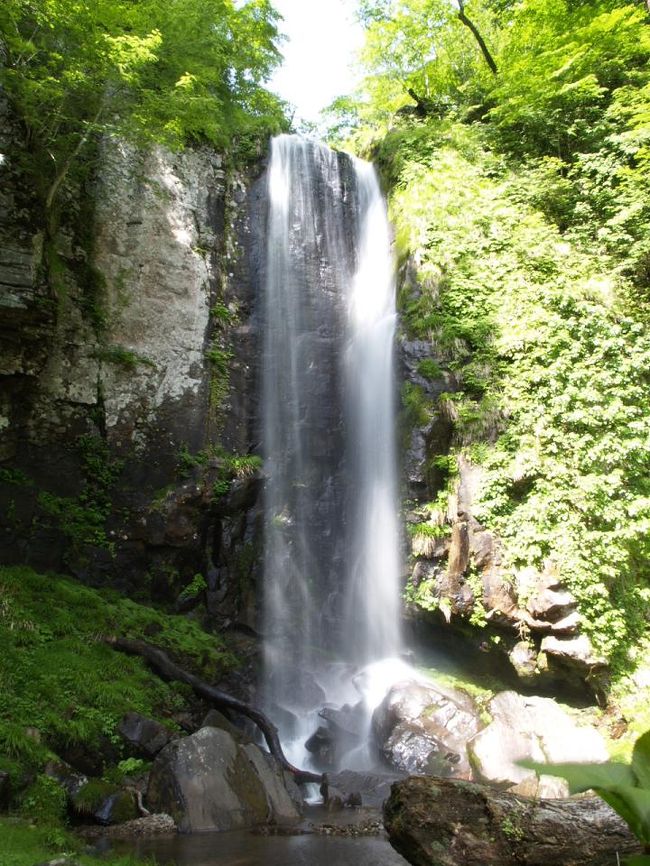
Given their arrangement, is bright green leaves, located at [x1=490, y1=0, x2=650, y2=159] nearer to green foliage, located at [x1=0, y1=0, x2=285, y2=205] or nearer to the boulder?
green foliage, located at [x1=0, y1=0, x2=285, y2=205]

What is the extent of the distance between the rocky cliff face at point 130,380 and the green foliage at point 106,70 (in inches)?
32.2

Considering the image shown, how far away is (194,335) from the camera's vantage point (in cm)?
1262

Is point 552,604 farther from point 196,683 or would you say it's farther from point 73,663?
point 73,663

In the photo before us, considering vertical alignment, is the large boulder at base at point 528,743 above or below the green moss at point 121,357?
below

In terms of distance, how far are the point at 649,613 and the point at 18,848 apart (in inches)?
333

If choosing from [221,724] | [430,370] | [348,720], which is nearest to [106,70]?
[430,370]

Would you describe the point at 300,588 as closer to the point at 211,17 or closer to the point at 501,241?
the point at 501,241

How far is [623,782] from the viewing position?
3.83 feet

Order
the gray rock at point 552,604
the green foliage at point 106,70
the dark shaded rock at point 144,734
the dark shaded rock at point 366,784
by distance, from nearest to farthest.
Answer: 1. the dark shaded rock at point 144,734
2. the dark shaded rock at point 366,784
3. the gray rock at point 552,604
4. the green foliage at point 106,70

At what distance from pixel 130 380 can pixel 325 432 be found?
4.39 metres

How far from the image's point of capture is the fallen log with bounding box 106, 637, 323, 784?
788 cm

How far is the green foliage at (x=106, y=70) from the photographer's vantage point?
29.2 ft

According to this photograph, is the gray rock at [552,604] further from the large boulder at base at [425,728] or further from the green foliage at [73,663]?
the green foliage at [73,663]

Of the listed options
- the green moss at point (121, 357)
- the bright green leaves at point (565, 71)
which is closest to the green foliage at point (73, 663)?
the green moss at point (121, 357)
